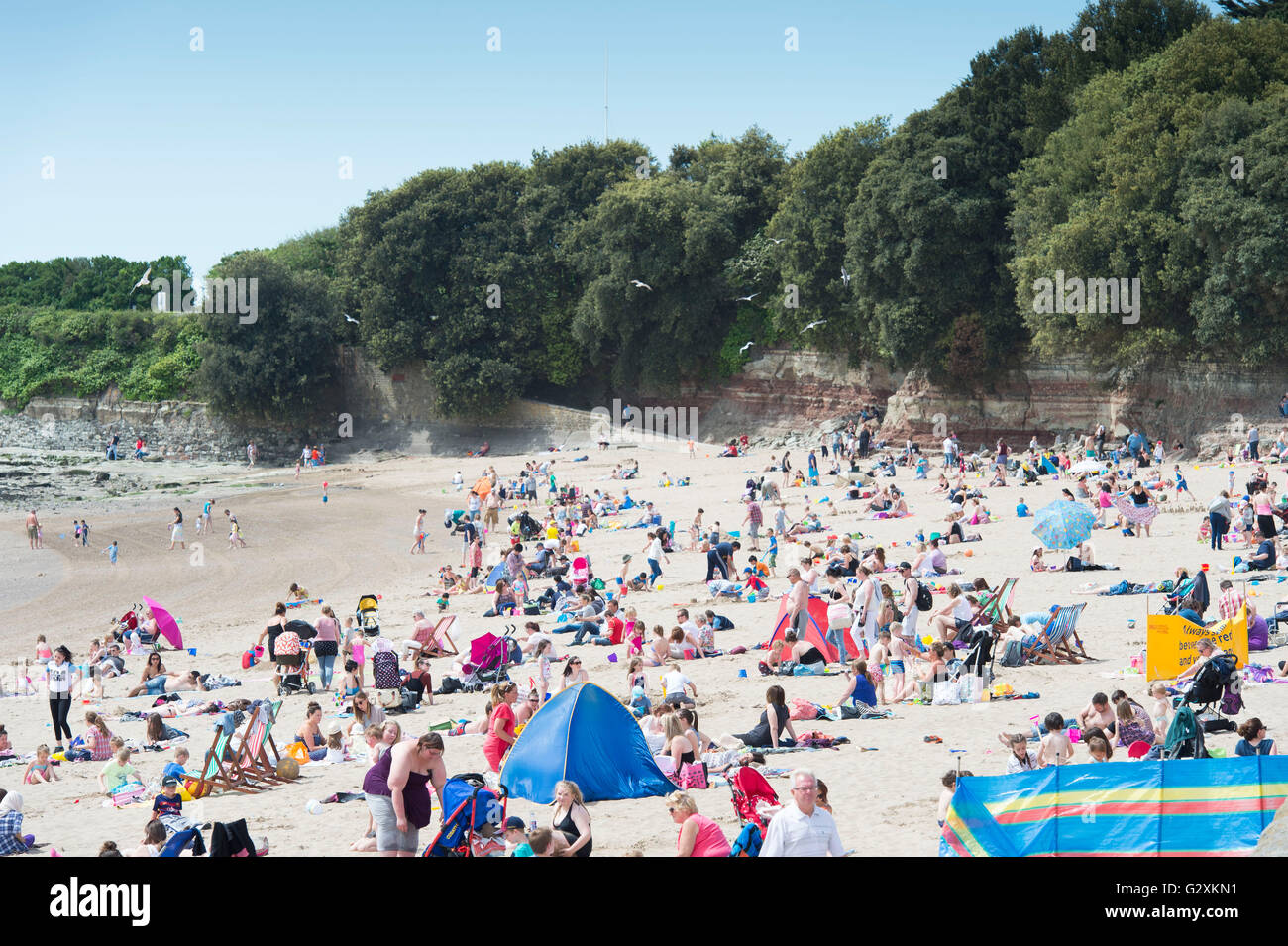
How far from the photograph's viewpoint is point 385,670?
15.4 metres

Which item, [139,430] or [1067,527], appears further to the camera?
[139,430]

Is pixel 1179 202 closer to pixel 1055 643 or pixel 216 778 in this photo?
pixel 1055 643

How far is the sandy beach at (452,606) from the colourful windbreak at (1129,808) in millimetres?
1604

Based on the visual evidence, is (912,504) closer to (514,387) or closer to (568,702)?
(568,702)

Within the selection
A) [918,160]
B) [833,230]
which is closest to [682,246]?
[833,230]

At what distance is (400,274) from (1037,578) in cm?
3820

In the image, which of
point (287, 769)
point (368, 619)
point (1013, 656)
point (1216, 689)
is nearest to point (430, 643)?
point (368, 619)

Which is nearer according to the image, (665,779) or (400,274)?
(665,779)

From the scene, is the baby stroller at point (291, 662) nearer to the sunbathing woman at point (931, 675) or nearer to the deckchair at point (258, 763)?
the deckchair at point (258, 763)

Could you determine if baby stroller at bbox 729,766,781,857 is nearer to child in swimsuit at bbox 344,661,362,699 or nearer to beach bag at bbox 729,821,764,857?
beach bag at bbox 729,821,764,857

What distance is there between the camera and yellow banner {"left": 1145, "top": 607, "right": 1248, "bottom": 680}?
12.9m

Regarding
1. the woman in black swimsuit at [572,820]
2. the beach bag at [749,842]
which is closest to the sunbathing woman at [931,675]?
the woman in black swimsuit at [572,820]

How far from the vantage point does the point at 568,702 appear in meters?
11.1

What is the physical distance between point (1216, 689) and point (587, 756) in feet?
19.3
